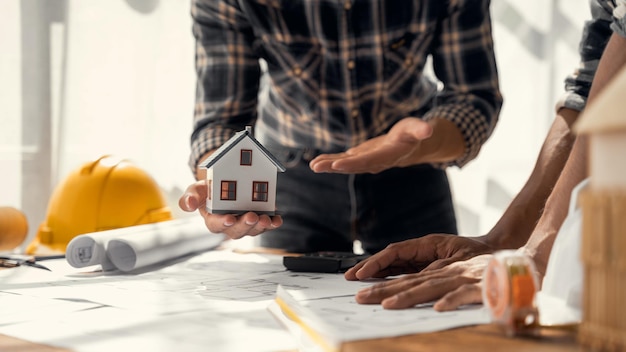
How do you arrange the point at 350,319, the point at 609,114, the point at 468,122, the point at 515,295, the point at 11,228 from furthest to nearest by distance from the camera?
the point at 468,122, the point at 11,228, the point at 350,319, the point at 515,295, the point at 609,114

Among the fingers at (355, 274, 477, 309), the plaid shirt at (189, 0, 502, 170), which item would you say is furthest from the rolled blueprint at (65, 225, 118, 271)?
the fingers at (355, 274, 477, 309)

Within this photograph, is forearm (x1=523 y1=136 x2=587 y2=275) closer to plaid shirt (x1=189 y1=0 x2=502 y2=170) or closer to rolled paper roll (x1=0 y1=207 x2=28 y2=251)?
plaid shirt (x1=189 y1=0 x2=502 y2=170)

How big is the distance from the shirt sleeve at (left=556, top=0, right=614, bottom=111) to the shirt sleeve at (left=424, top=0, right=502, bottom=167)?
326 millimetres

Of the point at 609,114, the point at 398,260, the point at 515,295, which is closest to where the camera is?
the point at 609,114

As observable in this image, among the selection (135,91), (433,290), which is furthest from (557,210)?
(135,91)

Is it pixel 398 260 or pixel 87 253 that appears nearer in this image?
pixel 398 260

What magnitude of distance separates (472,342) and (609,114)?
0.23 meters

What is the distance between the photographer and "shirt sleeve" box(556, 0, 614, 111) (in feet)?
4.08

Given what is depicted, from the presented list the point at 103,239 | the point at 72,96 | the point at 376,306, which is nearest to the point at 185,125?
the point at 72,96

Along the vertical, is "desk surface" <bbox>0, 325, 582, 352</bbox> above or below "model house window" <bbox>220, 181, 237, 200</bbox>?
below

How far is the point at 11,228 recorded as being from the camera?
4.78 feet

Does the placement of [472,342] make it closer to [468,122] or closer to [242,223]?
[242,223]

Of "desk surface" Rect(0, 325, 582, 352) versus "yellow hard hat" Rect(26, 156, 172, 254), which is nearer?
"desk surface" Rect(0, 325, 582, 352)

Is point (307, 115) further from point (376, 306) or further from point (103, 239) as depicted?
point (376, 306)
